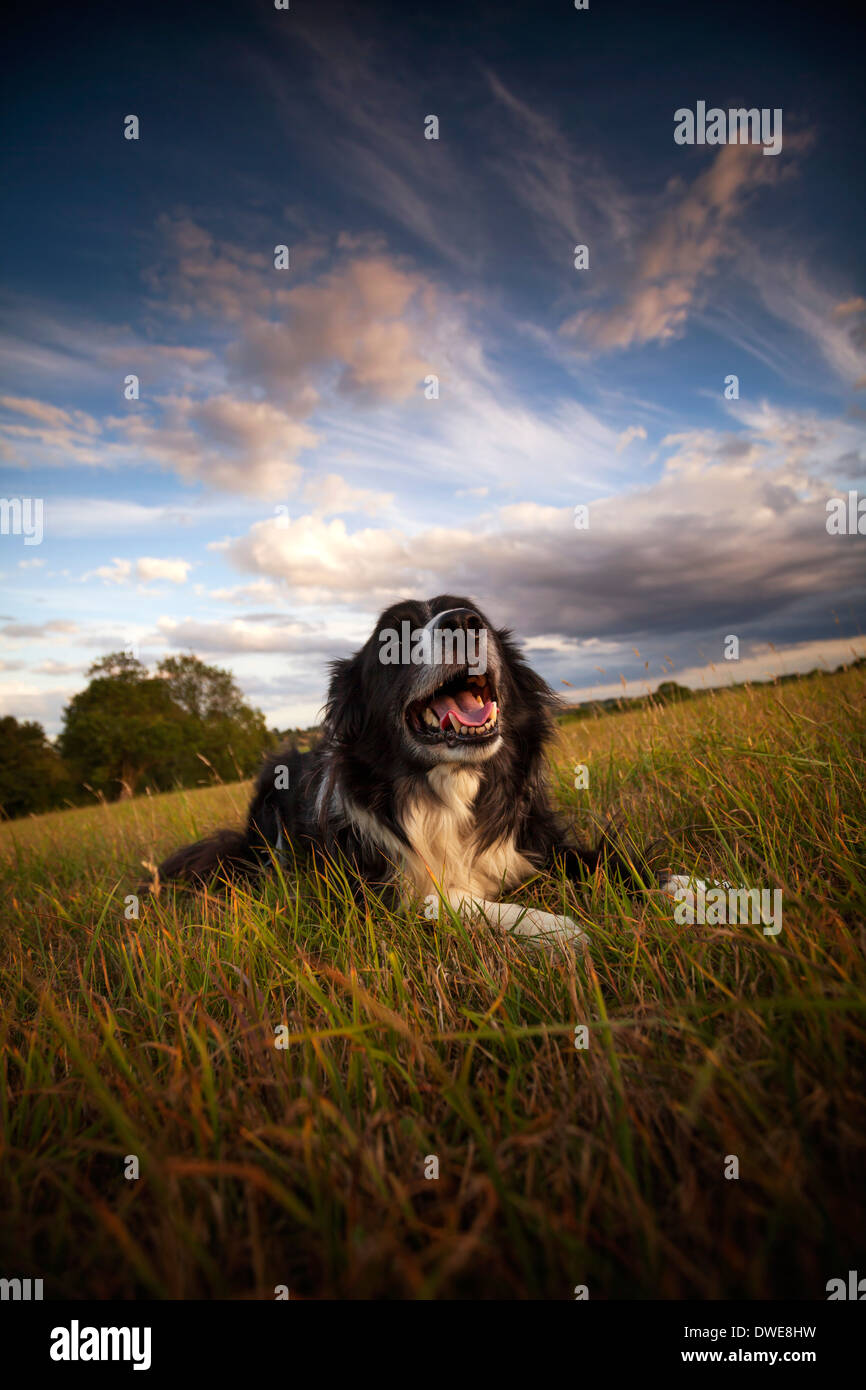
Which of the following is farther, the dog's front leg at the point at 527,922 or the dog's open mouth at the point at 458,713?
the dog's open mouth at the point at 458,713

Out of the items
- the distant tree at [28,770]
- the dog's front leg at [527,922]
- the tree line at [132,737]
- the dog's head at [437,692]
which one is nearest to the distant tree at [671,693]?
the dog's head at [437,692]

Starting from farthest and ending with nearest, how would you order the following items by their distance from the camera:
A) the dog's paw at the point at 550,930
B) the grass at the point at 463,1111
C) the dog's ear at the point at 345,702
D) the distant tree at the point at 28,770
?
the distant tree at the point at 28,770
the dog's ear at the point at 345,702
the dog's paw at the point at 550,930
the grass at the point at 463,1111

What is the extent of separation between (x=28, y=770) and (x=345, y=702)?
1442 inches

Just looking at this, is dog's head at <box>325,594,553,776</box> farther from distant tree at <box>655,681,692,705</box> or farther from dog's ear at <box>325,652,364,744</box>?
distant tree at <box>655,681,692,705</box>

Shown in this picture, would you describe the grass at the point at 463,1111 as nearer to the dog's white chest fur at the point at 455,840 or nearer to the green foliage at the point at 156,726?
the dog's white chest fur at the point at 455,840

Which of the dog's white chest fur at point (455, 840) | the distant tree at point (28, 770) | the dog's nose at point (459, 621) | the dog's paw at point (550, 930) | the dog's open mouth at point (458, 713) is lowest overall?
the dog's paw at point (550, 930)

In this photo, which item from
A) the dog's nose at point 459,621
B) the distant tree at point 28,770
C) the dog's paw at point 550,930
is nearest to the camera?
the dog's paw at point 550,930

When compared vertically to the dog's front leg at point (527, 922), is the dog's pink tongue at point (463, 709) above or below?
above

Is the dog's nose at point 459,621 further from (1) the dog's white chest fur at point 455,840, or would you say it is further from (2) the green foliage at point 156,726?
(2) the green foliage at point 156,726

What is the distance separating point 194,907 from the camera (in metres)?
3.52

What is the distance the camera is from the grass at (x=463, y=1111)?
1.02 meters

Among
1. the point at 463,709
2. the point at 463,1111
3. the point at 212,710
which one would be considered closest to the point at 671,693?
the point at 463,709
